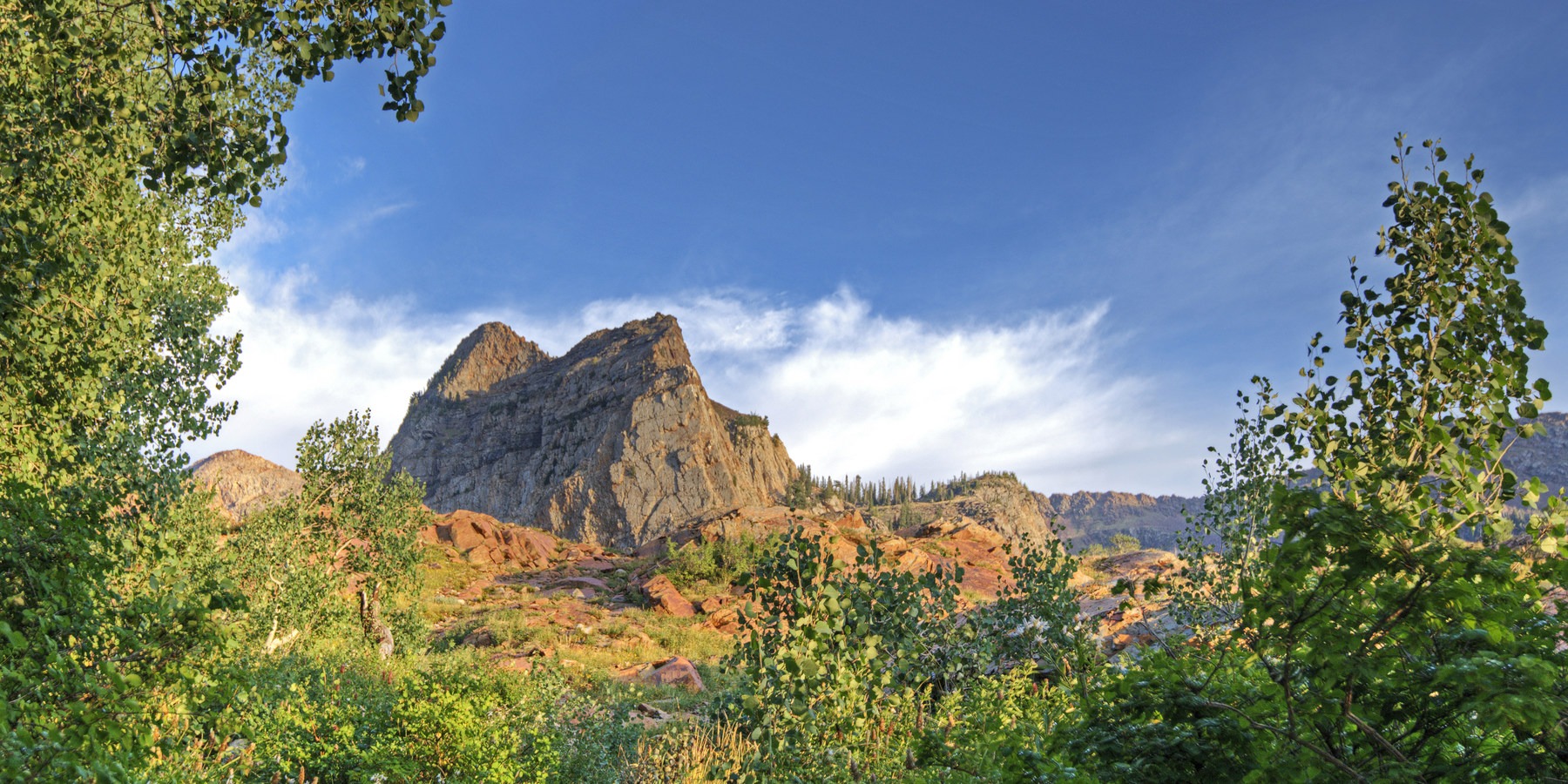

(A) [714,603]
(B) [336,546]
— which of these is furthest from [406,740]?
(A) [714,603]

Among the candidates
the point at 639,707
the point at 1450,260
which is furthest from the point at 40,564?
the point at 639,707

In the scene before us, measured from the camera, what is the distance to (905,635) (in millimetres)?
6367

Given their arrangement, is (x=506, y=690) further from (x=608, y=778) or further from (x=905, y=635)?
(x=905, y=635)

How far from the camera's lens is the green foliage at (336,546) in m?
15.4

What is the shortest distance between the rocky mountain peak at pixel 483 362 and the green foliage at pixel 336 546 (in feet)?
466

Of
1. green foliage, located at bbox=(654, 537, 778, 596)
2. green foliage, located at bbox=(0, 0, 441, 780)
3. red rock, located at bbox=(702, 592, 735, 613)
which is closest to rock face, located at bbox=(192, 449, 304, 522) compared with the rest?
green foliage, located at bbox=(654, 537, 778, 596)

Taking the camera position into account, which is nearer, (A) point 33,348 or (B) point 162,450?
(A) point 33,348

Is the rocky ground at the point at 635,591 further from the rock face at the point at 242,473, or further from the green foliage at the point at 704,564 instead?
the rock face at the point at 242,473

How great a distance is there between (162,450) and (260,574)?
7.06 m

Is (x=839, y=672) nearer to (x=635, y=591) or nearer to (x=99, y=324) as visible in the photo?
(x=99, y=324)

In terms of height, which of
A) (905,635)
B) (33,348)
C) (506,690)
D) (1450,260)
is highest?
(33,348)

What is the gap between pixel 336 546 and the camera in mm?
18375

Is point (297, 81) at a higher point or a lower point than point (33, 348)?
higher

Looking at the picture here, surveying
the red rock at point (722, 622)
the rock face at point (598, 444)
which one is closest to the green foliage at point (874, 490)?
the rock face at point (598, 444)
